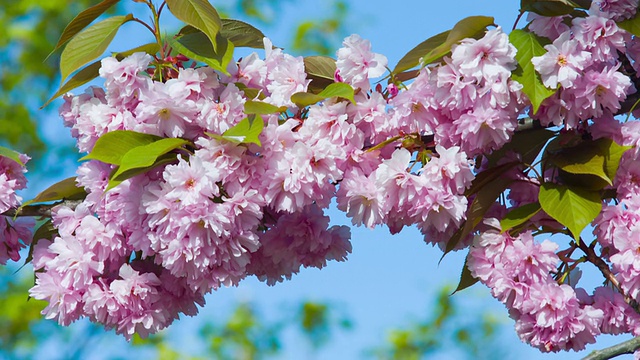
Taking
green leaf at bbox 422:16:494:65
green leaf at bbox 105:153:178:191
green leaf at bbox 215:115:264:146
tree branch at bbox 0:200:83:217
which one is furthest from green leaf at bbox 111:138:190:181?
green leaf at bbox 422:16:494:65

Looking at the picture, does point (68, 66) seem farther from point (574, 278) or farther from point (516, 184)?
point (574, 278)

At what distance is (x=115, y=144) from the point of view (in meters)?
1.44

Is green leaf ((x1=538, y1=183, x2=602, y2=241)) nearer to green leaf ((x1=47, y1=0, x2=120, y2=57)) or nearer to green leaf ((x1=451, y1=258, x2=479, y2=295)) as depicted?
green leaf ((x1=451, y1=258, x2=479, y2=295))

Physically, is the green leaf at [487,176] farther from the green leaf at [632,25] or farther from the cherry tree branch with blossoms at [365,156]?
the green leaf at [632,25]

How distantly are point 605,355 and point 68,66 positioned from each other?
1.15 meters

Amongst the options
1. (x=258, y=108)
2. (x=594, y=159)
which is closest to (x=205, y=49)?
(x=258, y=108)

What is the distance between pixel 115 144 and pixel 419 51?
0.61 meters

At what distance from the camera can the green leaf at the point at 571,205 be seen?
1.37 metres

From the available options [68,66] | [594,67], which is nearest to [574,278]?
[594,67]

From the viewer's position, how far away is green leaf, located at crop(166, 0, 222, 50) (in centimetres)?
143

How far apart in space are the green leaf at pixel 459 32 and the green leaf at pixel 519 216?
1.13 feet

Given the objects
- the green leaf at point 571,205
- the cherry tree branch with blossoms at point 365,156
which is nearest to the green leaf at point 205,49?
the cherry tree branch with blossoms at point 365,156

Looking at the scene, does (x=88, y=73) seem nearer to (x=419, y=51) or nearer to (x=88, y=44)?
(x=88, y=44)

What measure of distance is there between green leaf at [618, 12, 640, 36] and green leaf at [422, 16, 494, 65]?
27cm
